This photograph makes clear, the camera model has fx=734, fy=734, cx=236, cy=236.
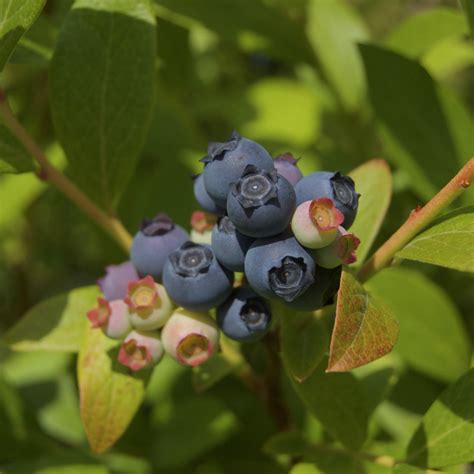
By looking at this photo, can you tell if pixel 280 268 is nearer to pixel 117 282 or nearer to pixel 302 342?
pixel 302 342

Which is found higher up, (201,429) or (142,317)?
(142,317)

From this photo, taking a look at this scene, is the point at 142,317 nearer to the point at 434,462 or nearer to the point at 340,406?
the point at 340,406

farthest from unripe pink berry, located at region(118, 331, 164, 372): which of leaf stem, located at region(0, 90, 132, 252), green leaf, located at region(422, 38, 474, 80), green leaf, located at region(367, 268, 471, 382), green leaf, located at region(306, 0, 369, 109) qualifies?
green leaf, located at region(422, 38, 474, 80)

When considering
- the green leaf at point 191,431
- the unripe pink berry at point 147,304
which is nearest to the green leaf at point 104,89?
the unripe pink berry at point 147,304

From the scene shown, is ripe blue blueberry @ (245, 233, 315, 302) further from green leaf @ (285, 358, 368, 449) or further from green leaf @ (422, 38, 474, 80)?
green leaf @ (422, 38, 474, 80)

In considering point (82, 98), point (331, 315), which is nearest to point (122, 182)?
point (82, 98)

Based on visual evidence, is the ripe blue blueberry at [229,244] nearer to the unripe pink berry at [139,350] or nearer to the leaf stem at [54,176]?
the unripe pink berry at [139,350]

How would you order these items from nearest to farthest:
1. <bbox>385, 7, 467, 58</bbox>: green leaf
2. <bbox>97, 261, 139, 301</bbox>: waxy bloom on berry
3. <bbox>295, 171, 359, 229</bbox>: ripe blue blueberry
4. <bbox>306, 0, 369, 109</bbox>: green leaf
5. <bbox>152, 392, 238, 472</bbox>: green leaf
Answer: <bbox>295, 171, 359, 229</bbox>: ripe blue blueberry → <bbox>97, 261, 139, 301</bbox>: waxy bloom on berry → <bbox>152, 392, 238, 472</bbox>: green leaf → <bbox>385, 7, 467, 58</bbox>: green leaf → <bbox>306, 0, 369, 109</bbox>: green leaf
